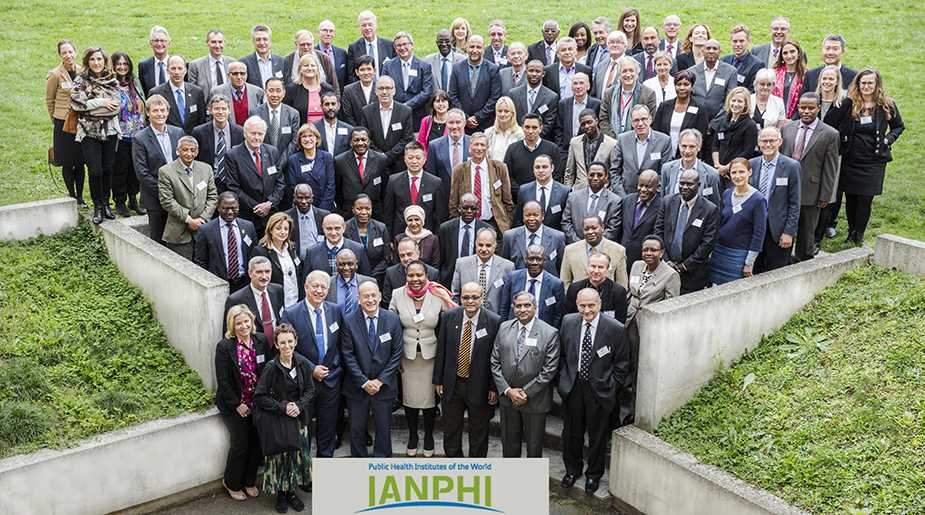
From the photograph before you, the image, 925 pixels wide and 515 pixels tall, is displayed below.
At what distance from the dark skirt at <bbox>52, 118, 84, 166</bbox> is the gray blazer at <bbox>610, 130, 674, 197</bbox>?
629 cm

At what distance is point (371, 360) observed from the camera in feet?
33.1

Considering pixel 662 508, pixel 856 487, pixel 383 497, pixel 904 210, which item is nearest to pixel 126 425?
pixel 383 497

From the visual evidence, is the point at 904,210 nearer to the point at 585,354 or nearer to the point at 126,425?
the point at 585,354

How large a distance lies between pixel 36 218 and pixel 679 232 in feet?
25.1

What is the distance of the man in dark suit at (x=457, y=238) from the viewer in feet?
36.1

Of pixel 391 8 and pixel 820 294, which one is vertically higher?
pixel 391 8

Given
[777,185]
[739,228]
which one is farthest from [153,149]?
[777,185]

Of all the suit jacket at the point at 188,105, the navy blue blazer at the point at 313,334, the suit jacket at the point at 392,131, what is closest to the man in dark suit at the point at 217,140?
the suit jacket at the point at 188,105

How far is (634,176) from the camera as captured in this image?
1159cm

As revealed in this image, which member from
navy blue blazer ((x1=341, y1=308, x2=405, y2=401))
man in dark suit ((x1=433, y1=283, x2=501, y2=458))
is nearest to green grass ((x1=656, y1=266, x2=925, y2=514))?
man in dark suit ((x1=433, y1=283, x2=501, y2=458))

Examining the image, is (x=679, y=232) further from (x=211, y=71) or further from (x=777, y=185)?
(x=211, y=71)

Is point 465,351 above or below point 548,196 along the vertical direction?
below

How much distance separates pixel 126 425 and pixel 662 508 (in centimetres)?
505

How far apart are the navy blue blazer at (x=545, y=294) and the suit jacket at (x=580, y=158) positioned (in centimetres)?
182
